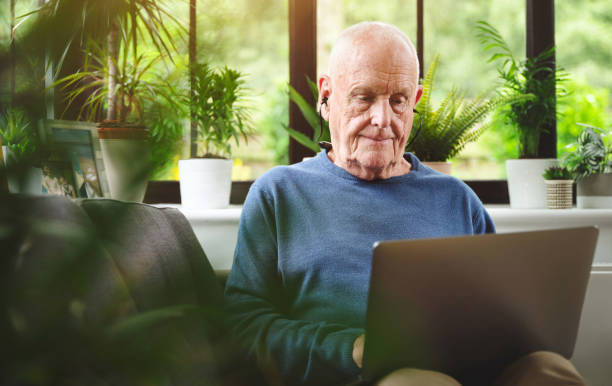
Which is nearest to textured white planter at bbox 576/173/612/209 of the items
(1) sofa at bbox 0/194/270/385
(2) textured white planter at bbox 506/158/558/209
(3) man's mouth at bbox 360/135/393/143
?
(2) textured white planter at bbox 506/158/558/209

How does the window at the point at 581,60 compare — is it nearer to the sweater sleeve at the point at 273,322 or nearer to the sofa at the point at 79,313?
the sweater sleeve at the point at 273,322

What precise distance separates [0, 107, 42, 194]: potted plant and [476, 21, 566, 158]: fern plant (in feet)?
6.23

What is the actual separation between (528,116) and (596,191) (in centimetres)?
35

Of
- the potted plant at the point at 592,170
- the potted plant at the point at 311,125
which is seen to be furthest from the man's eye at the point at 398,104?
the potted plant at the point at 592,170

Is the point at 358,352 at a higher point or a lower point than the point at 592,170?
lower

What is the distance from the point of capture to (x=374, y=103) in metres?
1.29

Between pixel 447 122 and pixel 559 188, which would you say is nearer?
pixel 559 188

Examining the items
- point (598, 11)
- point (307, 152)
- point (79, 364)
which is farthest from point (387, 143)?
point (598, 11)

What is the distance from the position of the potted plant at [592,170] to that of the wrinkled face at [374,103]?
834mm

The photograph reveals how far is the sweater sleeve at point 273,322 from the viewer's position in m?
1.00

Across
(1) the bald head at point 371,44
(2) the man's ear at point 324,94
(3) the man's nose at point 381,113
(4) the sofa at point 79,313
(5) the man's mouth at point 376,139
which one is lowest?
(4) the sofa at point 79,313

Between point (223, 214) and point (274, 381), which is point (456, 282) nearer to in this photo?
point (274, 381)

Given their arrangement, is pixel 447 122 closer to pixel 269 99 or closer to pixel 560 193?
pixel 560 193

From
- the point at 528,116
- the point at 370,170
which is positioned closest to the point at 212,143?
the point at 370,170
